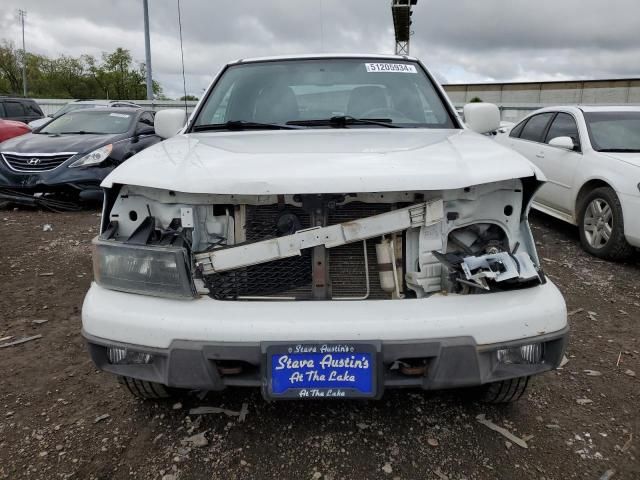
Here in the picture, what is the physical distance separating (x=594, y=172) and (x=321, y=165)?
3.87 metres

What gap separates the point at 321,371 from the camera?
5.61 ft

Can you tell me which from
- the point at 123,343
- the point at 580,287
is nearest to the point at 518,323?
the point at 123,343

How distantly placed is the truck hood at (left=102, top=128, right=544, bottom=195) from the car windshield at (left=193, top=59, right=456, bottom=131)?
1.70 ft

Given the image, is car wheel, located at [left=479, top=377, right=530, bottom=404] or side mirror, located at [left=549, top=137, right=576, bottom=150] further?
side mirror, located at [left=549, top=137, right=576, bottom=150]

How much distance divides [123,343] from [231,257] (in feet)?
1.61

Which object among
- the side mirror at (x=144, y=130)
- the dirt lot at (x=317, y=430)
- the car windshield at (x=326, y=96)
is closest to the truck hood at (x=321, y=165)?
the car windshield at (x=326, y=96)

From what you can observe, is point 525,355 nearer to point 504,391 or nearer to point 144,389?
point 504,391

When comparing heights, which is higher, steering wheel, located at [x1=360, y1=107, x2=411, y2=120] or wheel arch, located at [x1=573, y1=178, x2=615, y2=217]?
steering wheel, located at [x1=360, y1=107, x2=411, y2=120]

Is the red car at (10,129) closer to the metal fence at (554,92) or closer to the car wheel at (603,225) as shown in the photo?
the car wheel at (603,225)

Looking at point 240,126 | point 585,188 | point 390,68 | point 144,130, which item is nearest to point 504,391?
point 240,126

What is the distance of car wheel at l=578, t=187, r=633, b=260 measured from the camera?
4.36m

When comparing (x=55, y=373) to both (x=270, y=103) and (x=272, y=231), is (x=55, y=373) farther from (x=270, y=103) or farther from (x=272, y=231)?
(x=270, y=103)

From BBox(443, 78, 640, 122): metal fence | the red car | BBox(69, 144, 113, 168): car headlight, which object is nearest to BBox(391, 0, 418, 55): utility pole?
BBox(443, 78, 640, 122): metal fence

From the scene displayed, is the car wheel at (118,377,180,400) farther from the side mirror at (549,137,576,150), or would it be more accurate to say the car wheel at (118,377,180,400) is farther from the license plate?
the side mirror at (549,137,576,150)
